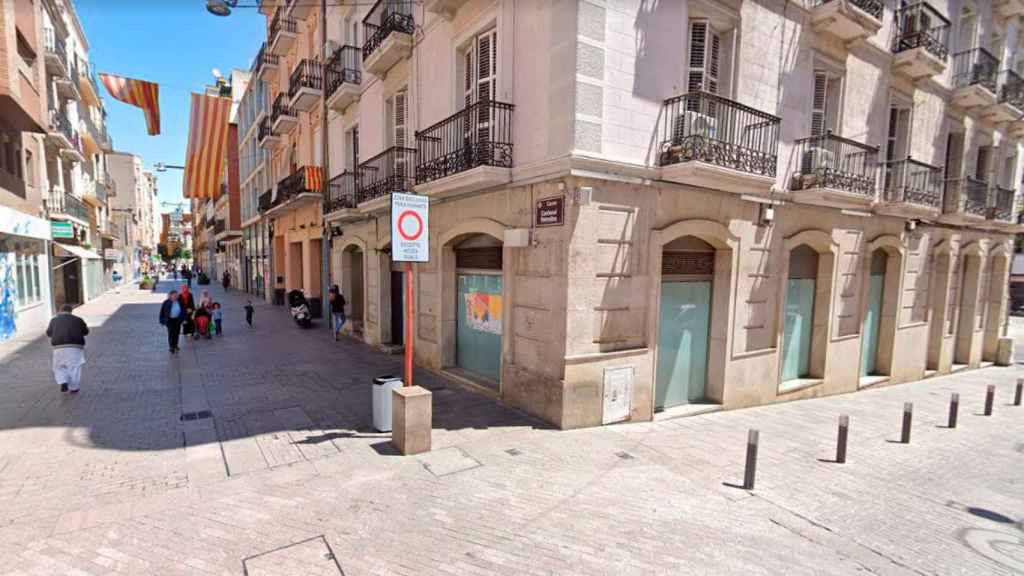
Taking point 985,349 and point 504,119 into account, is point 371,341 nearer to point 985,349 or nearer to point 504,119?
point 504,119

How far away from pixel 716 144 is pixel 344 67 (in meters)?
11.5

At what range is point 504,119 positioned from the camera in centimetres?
758

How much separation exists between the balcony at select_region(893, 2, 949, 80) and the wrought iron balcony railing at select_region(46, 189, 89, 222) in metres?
29.6

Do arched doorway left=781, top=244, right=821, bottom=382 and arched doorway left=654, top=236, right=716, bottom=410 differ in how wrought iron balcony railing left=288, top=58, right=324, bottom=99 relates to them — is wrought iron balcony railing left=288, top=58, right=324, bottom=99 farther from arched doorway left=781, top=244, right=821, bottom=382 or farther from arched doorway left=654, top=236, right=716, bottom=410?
arched doorway left=781, top=244, right=821, bottom=382

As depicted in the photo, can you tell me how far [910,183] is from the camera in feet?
38.5

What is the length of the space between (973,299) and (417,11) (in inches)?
809

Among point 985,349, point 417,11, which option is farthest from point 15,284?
point 985,349

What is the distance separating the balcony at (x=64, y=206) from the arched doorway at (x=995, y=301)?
122ft

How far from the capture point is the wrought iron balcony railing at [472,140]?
7398 millimetres

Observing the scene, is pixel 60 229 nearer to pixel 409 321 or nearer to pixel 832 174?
pixel 409 321

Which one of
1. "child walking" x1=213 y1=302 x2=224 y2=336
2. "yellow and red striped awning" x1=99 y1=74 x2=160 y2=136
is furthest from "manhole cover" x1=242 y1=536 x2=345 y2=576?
"yellow and red striped awning" x1=99 y1=74 x2=160 y2=136

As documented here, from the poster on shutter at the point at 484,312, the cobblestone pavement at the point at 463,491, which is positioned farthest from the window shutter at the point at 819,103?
the poster on shutter at the point at 484,312

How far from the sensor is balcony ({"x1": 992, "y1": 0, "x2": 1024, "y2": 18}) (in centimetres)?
1411

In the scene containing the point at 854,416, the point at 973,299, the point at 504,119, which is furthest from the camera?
A: the point at 973,299
